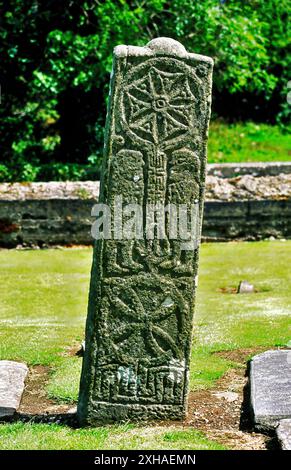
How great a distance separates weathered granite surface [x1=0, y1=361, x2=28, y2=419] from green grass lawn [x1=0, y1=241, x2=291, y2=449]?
0.23 meters

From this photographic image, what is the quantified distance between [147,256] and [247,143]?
48.7ft

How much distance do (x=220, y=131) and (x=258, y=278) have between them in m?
10.1

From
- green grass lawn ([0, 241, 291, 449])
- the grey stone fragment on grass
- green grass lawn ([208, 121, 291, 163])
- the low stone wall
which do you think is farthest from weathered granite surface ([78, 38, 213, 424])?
green grass lawn ([208, 121, 291, 163])

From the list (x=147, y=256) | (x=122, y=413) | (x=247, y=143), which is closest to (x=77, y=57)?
(x=247, y=143)

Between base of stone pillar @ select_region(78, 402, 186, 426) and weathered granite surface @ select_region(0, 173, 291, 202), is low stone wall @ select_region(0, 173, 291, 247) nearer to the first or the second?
weathered granite surface @ select_region(0, 173, 291, 202)

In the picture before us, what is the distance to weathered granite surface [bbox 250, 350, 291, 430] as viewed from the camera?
17.2ft

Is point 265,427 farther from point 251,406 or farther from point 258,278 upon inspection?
point 258,278

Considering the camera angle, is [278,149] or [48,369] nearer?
[48,369]

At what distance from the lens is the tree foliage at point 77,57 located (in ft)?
49.8

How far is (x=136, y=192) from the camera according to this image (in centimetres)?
527

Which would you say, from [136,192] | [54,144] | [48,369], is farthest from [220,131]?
[136,192]

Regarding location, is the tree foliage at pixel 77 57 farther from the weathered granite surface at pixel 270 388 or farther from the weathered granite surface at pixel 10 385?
the weathered granite surface at pixel 270 388

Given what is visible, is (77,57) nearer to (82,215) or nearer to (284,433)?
(82,215)

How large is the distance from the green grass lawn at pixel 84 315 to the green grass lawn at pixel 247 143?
6293 mm
